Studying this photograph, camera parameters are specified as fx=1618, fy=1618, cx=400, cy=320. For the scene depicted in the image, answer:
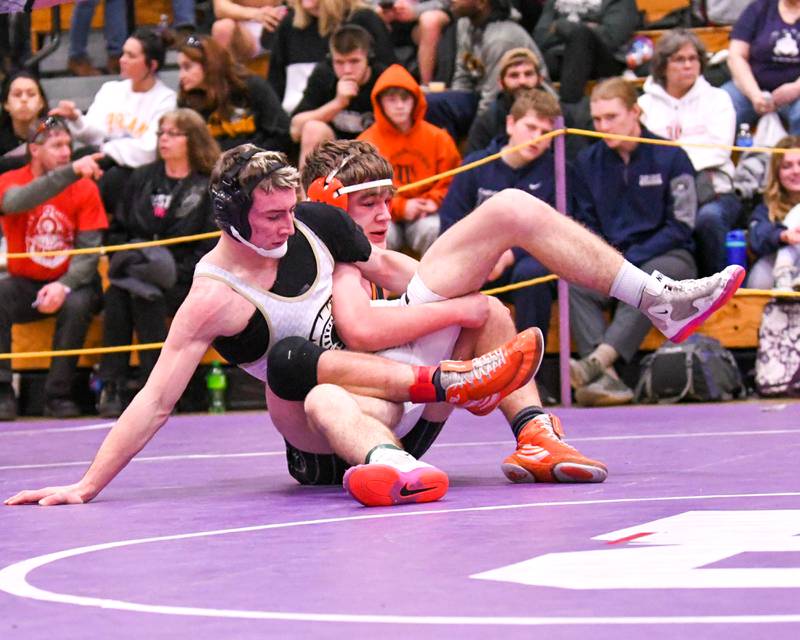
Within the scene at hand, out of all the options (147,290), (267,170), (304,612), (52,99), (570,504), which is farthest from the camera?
(52,99)

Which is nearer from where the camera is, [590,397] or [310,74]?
[590,397]

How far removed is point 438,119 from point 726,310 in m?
2.15

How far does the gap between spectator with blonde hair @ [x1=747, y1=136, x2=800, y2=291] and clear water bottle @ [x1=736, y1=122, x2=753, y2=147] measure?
487 mm

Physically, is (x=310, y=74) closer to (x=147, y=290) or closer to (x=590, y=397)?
(x=147, y=290)

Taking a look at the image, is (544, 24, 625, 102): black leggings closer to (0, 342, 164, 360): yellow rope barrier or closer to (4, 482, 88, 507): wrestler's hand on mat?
(0, 342, 164, 360): yellow rope barrier

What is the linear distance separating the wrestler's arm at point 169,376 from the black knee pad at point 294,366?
169mm

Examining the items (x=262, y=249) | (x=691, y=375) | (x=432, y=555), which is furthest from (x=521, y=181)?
(x=432, y=555)

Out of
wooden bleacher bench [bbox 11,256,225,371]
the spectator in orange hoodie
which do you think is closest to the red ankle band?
the spectator in orange hoodie

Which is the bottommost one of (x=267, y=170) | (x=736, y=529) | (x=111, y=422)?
(x=111, y=422)

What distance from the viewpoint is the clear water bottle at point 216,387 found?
8.73 metres

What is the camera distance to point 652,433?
6.19 m

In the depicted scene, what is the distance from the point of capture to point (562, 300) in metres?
8.17

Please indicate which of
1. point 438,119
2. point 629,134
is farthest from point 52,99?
point 629,134

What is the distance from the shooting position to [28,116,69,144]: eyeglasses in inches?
357
